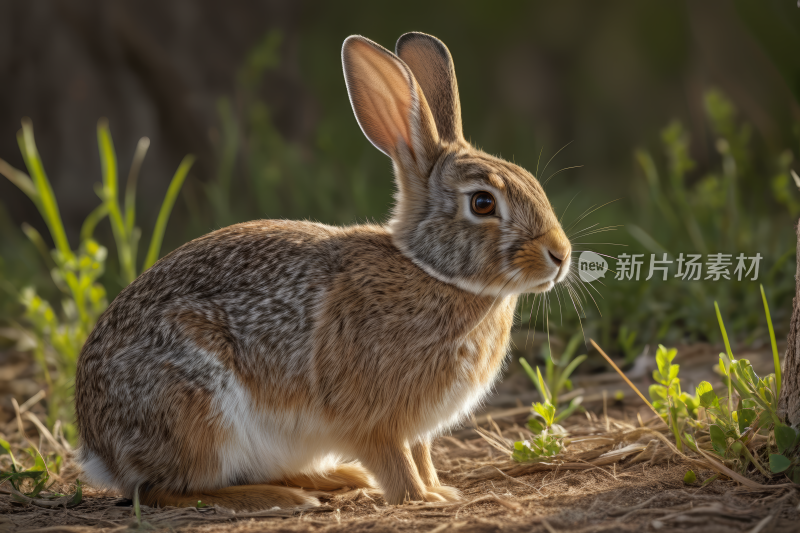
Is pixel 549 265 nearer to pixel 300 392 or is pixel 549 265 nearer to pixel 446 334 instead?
pixel 446 334

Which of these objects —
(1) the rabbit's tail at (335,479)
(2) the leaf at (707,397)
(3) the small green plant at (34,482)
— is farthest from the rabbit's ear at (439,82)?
(3) the small green plant at (34,482)

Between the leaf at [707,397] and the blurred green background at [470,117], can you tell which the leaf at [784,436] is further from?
the blurred green background at [470,117]

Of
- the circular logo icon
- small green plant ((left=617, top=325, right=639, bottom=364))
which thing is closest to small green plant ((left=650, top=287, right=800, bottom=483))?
the circular logo icon

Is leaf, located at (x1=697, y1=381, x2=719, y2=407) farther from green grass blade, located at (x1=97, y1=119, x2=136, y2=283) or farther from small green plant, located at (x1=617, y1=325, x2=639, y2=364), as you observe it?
green grass blade, located at (x1=97, y1=119, x2=136, y2=283)

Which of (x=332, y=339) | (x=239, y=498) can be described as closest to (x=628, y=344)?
(x=332, y=339)

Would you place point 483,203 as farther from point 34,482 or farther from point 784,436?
point 34,482

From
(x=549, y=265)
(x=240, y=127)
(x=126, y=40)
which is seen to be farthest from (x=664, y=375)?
(x=126, y=40)
